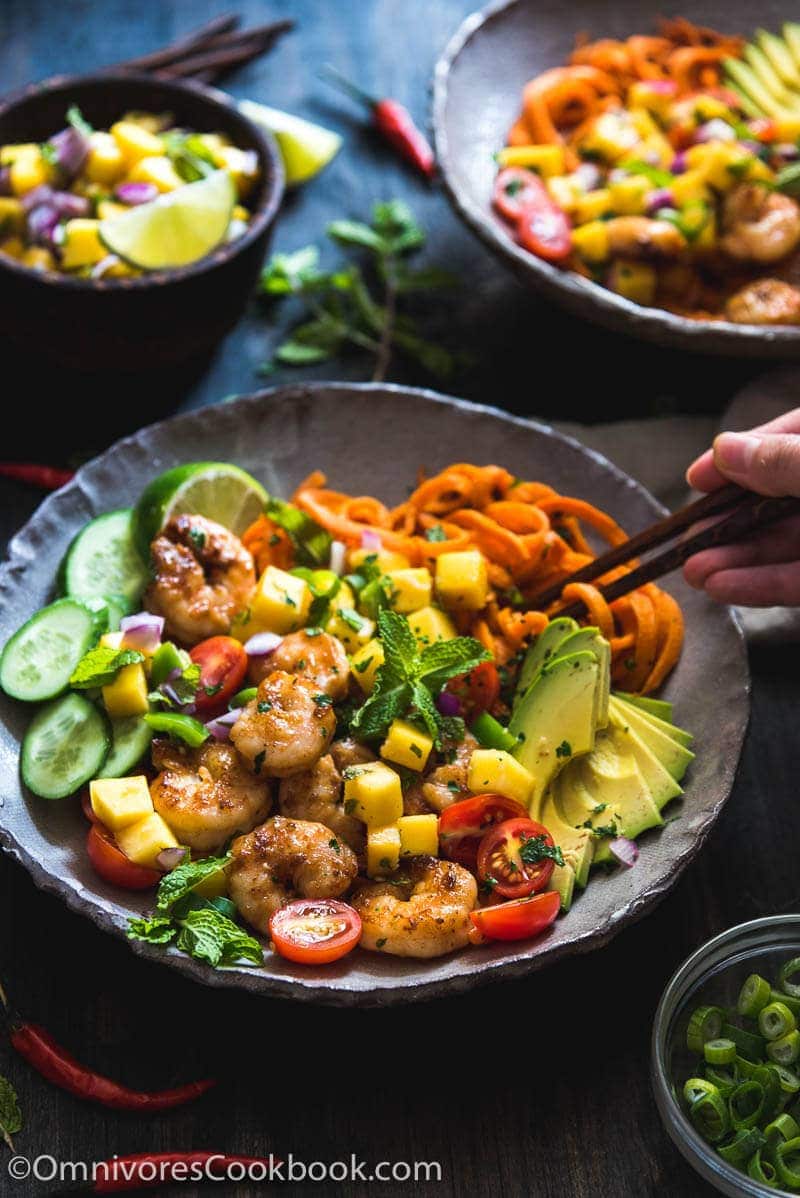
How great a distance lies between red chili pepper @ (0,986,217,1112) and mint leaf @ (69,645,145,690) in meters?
0.98

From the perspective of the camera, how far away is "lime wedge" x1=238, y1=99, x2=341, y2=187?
20.4 ft

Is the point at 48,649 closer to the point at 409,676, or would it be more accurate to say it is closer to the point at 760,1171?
the point at 409,676

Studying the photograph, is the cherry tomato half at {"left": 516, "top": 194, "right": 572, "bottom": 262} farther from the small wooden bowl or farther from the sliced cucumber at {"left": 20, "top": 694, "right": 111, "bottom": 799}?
the sliced cucumber at {"left": 20, "top": 694, "right": 111, "bottom": 799}

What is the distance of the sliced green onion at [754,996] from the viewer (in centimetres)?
353

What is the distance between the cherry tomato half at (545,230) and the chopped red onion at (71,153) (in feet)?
5.96

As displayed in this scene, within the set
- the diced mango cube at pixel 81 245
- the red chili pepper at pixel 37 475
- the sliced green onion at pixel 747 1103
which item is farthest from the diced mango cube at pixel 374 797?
the diced mango cube at pixel 81 245

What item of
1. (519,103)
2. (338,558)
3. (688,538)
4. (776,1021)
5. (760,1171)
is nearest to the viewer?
(760,1171)

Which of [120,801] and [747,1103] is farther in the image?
[120,801]

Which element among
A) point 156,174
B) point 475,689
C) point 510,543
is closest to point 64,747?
point 475,689

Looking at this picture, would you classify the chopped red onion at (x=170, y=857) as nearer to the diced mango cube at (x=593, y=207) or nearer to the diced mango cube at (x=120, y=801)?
the diced mango cube at (x=120, y=801)

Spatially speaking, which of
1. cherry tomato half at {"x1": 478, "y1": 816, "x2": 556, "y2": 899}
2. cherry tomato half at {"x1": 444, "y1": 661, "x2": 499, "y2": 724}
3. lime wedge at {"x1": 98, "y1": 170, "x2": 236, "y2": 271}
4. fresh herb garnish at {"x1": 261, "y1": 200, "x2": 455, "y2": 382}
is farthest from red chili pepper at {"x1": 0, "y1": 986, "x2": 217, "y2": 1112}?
fresh herb garnish at {"x1": 261, "y1": 200, "x2": 455, "y2": 382}

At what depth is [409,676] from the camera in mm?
3830

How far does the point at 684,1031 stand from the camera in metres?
3.57

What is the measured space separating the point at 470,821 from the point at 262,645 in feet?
2.80
